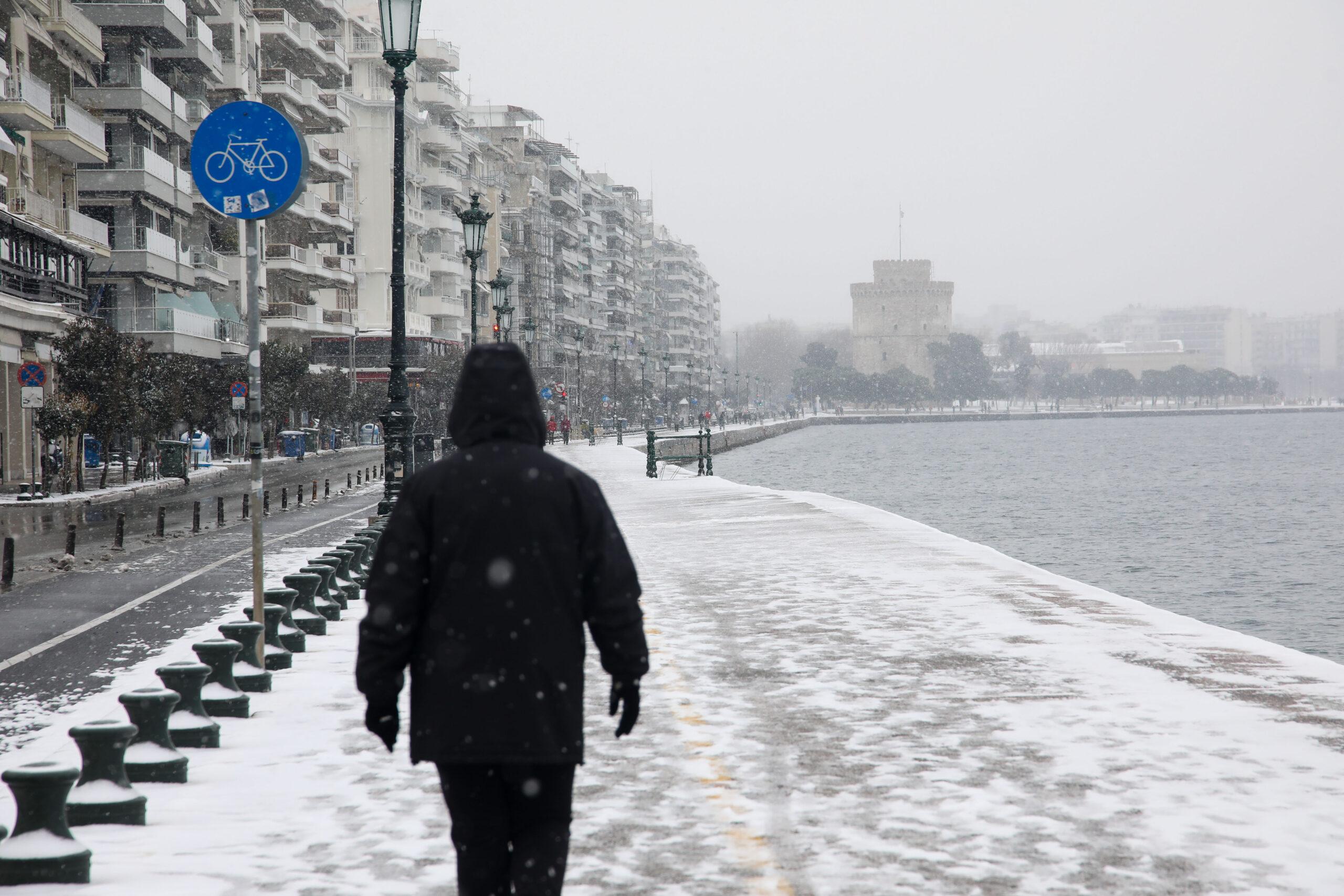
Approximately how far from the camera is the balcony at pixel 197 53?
55594mm

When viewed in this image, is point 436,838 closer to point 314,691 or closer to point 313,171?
point 314,691

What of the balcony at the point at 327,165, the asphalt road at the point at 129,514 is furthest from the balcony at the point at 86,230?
the balcony at the point at 327,165

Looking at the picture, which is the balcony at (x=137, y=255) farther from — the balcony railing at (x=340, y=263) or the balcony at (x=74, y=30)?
the balcony railing at (x=340, y=263)

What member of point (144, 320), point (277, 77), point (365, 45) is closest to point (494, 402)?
point (144, 320)

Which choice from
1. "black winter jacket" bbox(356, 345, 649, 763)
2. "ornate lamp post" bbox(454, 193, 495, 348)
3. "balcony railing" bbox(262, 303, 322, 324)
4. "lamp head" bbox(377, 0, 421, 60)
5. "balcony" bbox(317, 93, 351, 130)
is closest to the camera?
"black winter jacket" bbox(356, 345, 649, 763)

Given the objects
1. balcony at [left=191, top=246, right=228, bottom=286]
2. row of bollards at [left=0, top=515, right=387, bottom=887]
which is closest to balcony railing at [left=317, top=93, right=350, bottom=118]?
balcony at [left=191, top=246, right=228, bottom=286]

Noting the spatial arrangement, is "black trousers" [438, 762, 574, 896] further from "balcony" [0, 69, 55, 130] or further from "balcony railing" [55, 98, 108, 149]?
"balcony railing" [55, 98, 108, 149]

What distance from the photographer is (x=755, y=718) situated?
27.1ft

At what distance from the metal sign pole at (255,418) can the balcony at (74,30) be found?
39.9m

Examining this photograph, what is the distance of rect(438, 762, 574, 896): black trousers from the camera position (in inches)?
154

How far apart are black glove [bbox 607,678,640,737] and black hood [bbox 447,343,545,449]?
27.2 inches

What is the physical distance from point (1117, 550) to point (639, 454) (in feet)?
95.1

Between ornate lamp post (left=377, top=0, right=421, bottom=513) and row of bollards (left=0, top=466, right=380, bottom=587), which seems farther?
ornate lamp post (left=377, top=0, right=421, bottom=513)

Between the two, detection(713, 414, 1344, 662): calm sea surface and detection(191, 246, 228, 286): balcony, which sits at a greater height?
detection(191, 246, 228, 286): balcony
